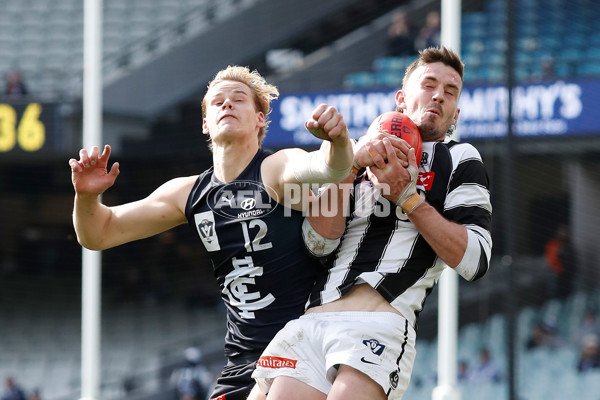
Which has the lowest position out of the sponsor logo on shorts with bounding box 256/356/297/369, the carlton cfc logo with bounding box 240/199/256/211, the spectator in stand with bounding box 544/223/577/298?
the spectator in stand with bounding box 544/223/577/298

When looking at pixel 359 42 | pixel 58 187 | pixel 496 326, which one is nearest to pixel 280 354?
pixel 496 326

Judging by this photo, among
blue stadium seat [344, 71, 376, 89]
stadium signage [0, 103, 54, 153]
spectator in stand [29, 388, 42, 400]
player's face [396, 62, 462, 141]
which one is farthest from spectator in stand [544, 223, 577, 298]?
player's face [396, 62, 462, 141]

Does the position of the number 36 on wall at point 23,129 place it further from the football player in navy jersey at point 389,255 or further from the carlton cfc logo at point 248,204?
the football player in navy jersey at point 389,255

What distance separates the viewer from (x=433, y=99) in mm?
3271

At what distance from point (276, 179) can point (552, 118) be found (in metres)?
6.08

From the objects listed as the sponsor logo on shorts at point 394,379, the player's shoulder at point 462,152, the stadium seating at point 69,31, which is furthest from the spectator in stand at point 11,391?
the player's shoulder at point 462,152

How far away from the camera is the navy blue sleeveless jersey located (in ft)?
11.2

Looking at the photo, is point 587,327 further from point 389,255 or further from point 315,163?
point 315,163

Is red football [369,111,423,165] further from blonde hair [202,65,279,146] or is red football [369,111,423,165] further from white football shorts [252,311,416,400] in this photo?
blonde hair [202,65,279,146]

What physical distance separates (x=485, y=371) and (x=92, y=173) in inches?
250

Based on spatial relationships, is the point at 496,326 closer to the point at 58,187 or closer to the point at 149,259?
the point at 149,259

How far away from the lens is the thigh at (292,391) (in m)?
3.00

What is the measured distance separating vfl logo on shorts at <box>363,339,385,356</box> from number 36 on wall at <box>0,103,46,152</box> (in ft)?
26.3

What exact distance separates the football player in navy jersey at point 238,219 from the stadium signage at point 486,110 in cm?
514
